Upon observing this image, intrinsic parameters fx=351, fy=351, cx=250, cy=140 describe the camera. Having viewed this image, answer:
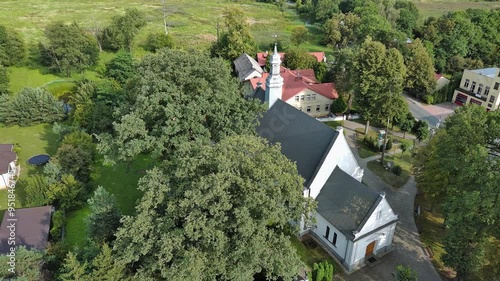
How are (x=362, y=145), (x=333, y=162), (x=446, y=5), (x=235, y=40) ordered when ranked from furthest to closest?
(x=446, y=5), (x=235, y=40), (x=362, y=145), (x=333, y=162)

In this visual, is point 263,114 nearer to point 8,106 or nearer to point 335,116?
point 335,116

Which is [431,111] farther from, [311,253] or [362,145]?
[311,253]

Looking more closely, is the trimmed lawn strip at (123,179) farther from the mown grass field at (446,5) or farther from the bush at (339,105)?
the mown grass field at (446,5)

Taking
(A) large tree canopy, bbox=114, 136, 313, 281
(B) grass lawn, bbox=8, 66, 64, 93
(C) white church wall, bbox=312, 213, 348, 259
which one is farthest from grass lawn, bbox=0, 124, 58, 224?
(C) white church wall, bbox=312, 213, 348, 259

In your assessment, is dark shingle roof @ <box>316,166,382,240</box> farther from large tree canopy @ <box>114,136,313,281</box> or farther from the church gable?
large tree canopy @ <box>114,136,313,281</box>

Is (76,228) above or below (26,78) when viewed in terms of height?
below

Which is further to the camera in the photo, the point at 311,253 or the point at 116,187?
the point at 116,187

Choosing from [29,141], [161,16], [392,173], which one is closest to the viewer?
[392,173]

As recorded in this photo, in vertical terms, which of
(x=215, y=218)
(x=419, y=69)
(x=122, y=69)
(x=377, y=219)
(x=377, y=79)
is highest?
(x=377, y=79)

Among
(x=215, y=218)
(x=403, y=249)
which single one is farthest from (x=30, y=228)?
(x=403, y=249)

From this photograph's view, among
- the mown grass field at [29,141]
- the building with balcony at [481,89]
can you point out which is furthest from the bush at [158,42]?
the building with balcony at [481,89]
